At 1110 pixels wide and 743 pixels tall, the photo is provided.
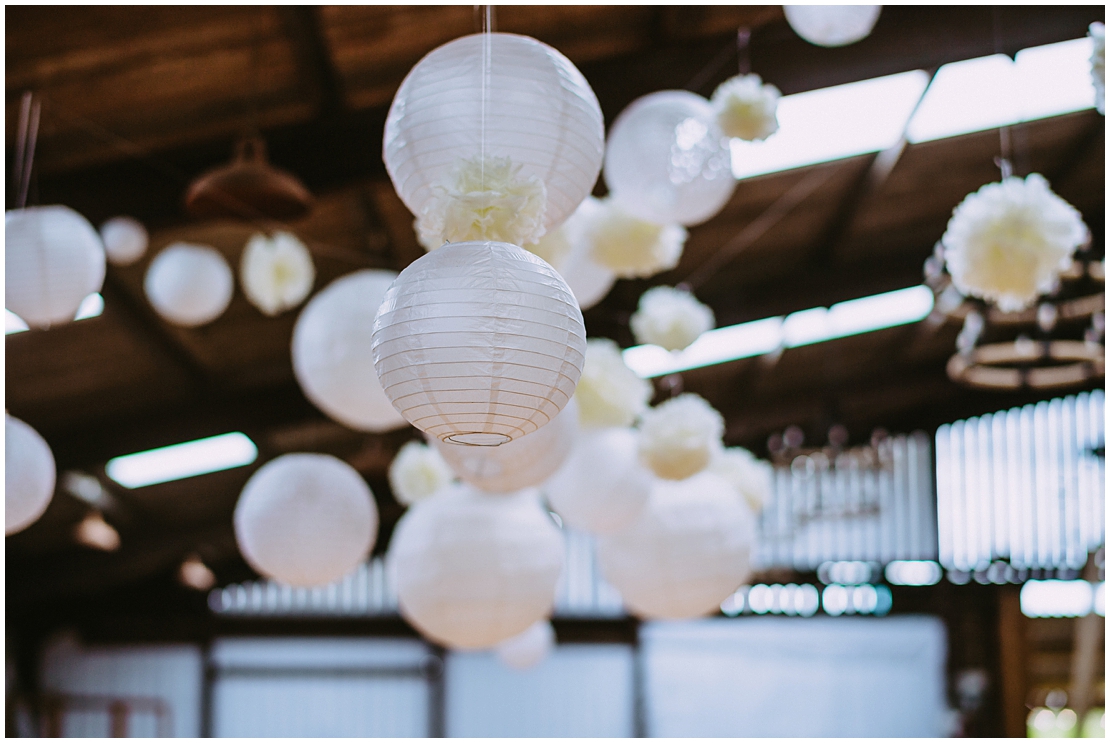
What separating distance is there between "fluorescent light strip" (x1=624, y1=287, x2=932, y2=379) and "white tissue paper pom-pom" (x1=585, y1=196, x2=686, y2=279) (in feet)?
18.4

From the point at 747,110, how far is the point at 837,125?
357 cm

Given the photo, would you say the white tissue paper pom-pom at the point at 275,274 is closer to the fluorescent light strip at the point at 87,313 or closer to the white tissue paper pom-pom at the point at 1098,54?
the fluorescent light strip at the point at 87,313

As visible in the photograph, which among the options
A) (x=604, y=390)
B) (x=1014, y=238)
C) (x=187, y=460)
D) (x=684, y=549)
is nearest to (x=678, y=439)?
(x=604, y=390)

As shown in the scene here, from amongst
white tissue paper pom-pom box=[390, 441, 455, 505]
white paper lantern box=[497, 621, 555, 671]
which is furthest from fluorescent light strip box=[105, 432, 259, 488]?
white tissue paper pom-pom box=[390, 441, 455, 505]

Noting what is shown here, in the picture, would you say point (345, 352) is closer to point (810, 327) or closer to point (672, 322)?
point (672, 322)

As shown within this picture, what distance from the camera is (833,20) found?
337 centimetres

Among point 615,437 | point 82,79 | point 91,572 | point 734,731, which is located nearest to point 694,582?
point 615,437

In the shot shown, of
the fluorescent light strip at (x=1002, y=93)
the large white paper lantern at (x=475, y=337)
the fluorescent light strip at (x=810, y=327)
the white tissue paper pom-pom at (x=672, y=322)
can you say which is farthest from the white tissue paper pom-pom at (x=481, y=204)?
the fluorescent light strip at (x=810, y=327)

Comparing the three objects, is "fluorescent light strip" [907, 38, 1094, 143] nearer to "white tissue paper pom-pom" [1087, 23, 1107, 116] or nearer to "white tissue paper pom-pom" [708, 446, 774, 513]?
"white tissue paper pom-pom" [708, 446, 774, 513]

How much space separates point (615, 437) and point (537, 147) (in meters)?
1.54

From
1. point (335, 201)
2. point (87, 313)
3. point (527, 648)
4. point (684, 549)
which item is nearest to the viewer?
point (684, 549)

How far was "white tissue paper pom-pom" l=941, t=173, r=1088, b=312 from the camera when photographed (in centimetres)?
266

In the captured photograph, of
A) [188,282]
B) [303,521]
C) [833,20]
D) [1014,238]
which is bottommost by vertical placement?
[303,521]

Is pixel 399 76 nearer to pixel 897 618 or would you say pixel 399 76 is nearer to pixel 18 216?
pixel 18 216
